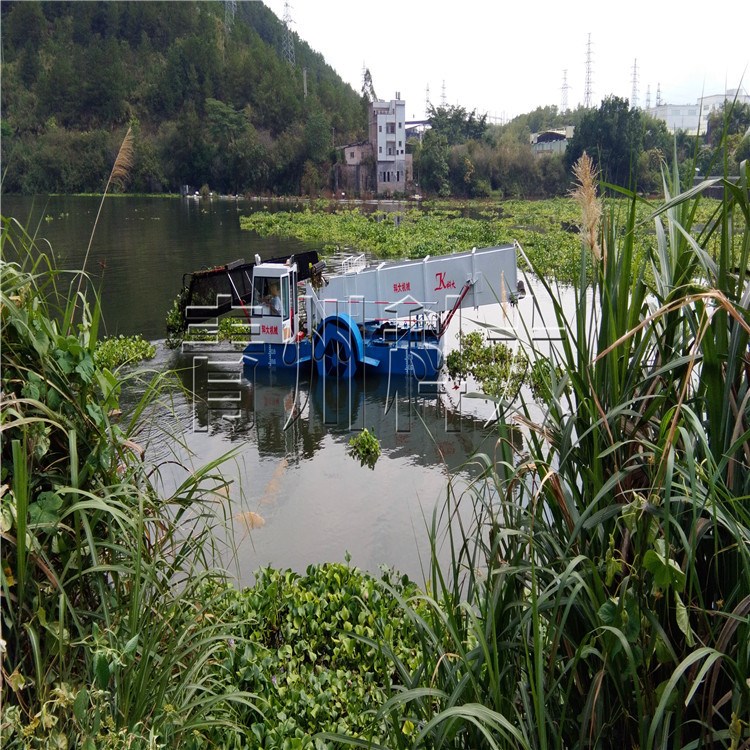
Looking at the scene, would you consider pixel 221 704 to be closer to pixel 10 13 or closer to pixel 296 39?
pixel 10 13

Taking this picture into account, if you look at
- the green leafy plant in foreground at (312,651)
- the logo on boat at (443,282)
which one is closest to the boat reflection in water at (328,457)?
the green leafy plant in foreground at (312,651)

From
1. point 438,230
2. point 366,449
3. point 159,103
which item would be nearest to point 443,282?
point 366,449

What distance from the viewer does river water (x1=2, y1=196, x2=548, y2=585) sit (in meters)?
6.90

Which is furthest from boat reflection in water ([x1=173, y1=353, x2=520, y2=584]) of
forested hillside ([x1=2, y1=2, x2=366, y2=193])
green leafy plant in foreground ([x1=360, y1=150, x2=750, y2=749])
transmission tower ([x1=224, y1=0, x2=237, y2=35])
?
transmission tower ([x1=224, y1=0, x2=237, y2=35])

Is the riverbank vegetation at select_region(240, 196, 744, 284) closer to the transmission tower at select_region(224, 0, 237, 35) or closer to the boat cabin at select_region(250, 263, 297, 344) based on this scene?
the boat cabin at select_region(250, 263, 297, 344)

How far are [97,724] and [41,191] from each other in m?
69.9

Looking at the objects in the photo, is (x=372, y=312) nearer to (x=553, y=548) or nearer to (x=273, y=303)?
(x=273, y=303)

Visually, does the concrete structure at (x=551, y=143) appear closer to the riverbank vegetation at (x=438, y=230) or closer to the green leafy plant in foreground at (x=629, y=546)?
the riverbank vegetation at (x=438, y=230)

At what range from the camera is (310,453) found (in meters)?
9.86

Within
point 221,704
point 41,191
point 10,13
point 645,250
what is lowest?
point 221,704

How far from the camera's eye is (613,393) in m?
2.46

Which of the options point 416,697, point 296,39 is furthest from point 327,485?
point 296,39

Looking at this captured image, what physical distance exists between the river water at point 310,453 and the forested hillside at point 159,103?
5494 centimetres

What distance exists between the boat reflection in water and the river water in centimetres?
2
